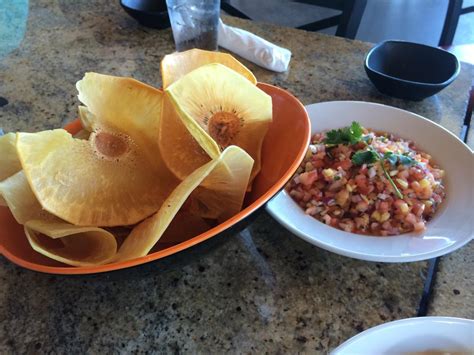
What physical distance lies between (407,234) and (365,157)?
5.3 inches

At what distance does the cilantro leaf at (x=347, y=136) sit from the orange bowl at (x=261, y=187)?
0.14 m

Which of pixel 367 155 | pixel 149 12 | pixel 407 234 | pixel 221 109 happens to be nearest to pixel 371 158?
pixel 367 155

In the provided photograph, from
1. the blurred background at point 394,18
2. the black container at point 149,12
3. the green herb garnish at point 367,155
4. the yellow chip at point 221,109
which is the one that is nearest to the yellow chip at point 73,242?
the yellow chip at point 221,109

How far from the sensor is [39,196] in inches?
18.7

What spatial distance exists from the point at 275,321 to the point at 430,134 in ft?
1.47

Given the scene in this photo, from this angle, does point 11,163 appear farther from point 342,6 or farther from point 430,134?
point 342,6

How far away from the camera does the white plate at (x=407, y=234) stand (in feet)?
1.95

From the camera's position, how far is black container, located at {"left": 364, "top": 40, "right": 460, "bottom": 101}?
36.1 inches

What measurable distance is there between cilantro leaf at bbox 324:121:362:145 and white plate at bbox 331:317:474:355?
345 mm

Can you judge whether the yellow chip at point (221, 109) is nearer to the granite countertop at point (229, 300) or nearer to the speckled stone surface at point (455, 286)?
the granite countertop at point (229, 300)

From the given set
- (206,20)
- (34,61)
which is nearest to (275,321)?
(206,20)

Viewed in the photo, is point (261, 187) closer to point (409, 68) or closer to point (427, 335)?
point (427, 335)

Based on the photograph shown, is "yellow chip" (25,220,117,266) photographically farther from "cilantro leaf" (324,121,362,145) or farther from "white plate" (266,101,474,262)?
"cilantro leaf" (324,121,362,145)

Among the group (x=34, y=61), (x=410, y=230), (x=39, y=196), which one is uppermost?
(x=39, y=196)
